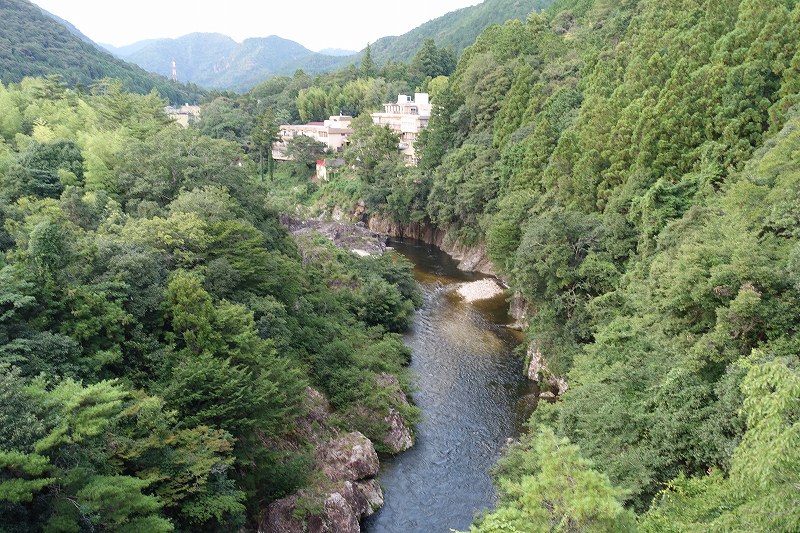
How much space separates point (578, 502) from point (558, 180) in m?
28.3

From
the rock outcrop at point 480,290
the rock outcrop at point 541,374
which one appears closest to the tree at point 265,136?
the rock outcrop at point 480,290

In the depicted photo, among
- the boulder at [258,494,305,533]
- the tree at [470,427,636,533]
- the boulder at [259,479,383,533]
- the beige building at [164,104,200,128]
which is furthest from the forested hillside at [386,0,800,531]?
the beige building at [164,104,200,128]

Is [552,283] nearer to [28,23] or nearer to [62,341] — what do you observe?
[62,341]

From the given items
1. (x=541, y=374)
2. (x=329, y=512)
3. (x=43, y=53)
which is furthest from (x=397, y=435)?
(x=43, y=53)

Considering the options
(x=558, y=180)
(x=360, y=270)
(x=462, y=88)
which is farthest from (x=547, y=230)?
(x=462, y=88)

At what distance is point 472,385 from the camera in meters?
25.0

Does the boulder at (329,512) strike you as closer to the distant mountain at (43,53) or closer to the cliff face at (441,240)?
the cliff face at (441,240)

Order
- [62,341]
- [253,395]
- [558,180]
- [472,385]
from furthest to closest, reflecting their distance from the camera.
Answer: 1. [558,180]
2. [472,385]
3. [253,395]
4. [62,341]

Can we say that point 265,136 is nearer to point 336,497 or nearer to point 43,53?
point 43,53

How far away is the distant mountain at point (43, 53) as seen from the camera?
75438mm

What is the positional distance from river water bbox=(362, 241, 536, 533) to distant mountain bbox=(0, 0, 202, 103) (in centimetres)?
6395

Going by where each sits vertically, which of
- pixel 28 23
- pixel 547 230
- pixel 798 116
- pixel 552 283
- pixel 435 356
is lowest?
pixel 435 356

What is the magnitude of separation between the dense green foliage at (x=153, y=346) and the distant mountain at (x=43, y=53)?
56.9m

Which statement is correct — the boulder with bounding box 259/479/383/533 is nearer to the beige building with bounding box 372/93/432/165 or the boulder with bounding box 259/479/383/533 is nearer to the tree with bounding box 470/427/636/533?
the tree with bounding box 470/427/636/533
